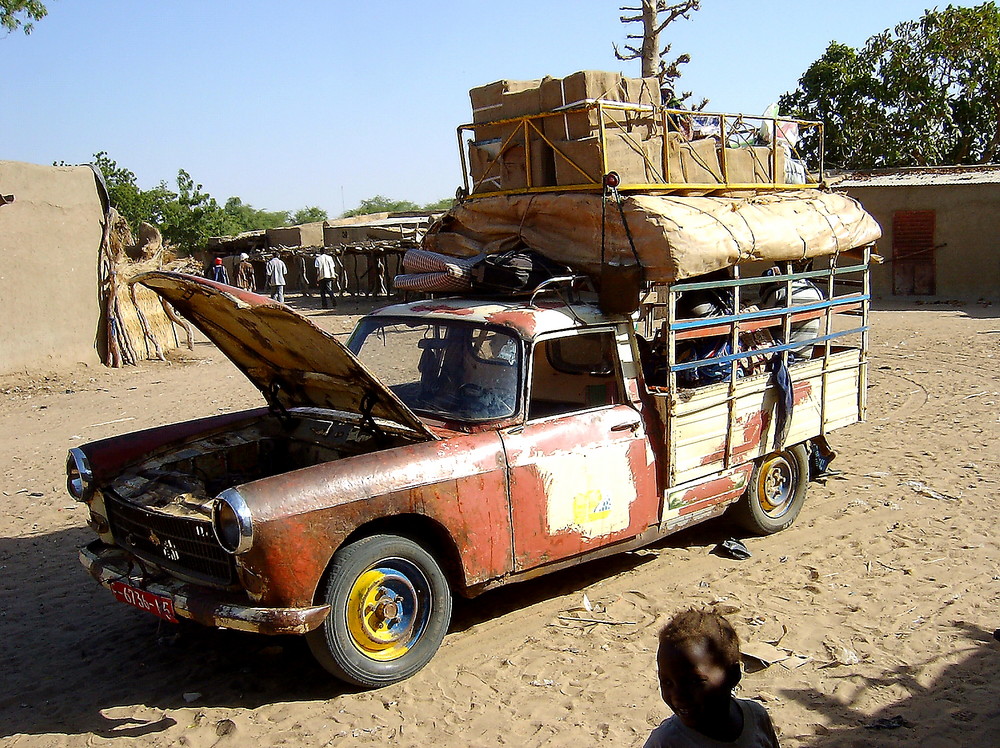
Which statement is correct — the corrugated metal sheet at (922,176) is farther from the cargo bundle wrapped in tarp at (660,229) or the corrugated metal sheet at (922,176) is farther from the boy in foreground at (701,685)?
the boy in foreground at (701,685)

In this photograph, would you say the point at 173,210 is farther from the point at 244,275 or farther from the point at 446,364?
the point at 446,364

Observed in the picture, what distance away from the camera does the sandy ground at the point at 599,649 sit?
377 centimetres

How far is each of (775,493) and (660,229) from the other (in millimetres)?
2352

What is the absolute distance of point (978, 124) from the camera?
2644 centimetres

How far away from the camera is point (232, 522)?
3664mm

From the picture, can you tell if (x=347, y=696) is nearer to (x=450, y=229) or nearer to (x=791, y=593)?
(x=791, y=593)

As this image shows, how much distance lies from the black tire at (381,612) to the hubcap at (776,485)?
2.80 m

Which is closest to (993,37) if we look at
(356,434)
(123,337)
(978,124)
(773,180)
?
(978,124)

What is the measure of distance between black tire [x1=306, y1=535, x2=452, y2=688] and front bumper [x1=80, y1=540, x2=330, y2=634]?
0.51 ft

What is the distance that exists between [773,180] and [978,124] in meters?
23.7

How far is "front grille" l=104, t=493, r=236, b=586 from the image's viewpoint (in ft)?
12.9

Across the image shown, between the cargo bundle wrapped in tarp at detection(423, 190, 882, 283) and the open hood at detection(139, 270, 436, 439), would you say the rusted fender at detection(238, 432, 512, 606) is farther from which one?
the cargo bundle wrapped in tarp at detection(423, 190, 882, 283)

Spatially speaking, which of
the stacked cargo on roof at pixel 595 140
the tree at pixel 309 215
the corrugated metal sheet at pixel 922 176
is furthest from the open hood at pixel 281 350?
the tree at pixel 309 215

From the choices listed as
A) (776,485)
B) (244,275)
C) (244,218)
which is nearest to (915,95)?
(244,275)
